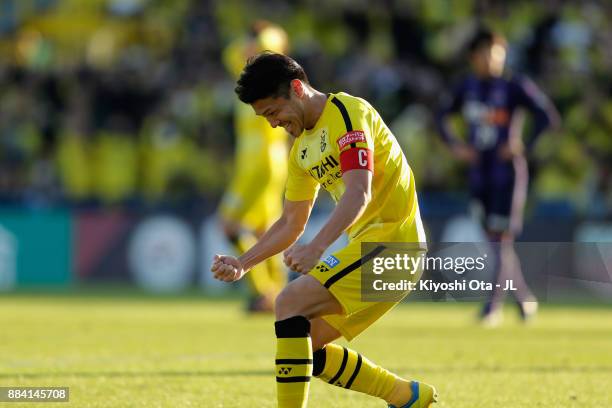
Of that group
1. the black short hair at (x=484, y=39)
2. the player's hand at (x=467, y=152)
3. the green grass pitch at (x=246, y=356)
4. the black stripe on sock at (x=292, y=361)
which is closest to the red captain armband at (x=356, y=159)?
the black stripe on sock at (x=292, y=361)

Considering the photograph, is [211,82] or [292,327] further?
[211,82]

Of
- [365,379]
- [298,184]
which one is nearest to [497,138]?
[298,184]

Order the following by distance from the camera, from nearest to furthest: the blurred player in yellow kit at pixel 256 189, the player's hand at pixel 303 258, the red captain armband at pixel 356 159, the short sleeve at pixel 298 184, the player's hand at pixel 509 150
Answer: the player's hand at pixel 303 258
the red captain armband at pixel 356 159
the short sleeve at pixel 298 184
the player's hand at pixel 509 150
the blurred player in yellow kit at pixel 256 189

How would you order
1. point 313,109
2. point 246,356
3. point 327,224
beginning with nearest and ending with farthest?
point 327,224 → point 313,109 → point 246,356

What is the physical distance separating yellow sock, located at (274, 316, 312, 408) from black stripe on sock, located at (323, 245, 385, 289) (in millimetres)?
194

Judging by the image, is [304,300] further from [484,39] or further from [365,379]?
[484,39]

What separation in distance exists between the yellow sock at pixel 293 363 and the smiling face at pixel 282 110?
0.83 metres

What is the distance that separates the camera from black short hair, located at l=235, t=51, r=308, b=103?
495 cm

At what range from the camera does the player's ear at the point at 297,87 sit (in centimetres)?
504

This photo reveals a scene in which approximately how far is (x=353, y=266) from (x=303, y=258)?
0.45 meters

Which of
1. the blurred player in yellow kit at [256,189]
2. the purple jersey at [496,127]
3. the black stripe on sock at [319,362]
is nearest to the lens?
the black stripe on sock at [319,362]

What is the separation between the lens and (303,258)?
4.69 metres

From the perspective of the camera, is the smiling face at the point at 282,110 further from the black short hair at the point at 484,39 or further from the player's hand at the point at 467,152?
the player's hand at the point at 467,152

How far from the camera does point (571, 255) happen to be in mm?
13211
